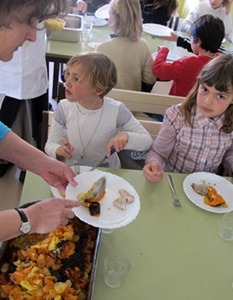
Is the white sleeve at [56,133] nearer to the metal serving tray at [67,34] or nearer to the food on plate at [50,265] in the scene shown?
the food on plate at [50,265]

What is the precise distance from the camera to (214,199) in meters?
1.20

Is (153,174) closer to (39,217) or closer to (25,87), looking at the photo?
(39,217)

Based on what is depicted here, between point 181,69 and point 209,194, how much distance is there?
1.18 metres

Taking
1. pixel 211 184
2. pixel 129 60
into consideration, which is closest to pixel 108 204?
pixel 211 184

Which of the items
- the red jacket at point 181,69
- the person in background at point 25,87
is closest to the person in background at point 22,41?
the person in background at point 25,87

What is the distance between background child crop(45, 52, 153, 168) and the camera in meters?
1.39

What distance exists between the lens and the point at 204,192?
123cm

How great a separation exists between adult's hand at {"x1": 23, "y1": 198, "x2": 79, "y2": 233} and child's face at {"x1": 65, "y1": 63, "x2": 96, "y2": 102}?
0.64m

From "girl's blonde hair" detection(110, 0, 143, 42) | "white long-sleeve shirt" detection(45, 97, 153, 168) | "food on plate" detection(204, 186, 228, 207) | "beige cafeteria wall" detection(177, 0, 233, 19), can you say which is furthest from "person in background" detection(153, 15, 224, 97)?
"beige cafeteria wall" detection(177, 0, 233, 19)

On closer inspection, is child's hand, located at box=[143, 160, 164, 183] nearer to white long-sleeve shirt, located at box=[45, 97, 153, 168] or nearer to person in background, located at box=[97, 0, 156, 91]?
white long-sleeve shirt, located at box=[45, 97, 153, 168]

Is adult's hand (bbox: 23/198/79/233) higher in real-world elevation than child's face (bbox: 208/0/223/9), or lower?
lower

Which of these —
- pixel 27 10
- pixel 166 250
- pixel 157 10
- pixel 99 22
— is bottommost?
pixel 166 250

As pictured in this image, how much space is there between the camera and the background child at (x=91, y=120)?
4.55ft

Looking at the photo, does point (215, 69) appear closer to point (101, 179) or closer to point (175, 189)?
point (175, 189)
